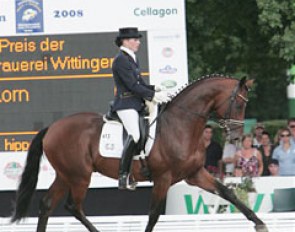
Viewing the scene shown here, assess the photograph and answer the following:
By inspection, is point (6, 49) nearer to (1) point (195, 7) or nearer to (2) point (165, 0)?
(2) point (165, 0)

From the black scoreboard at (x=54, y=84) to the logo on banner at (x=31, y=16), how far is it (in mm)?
238

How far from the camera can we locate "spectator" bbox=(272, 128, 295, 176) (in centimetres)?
1284

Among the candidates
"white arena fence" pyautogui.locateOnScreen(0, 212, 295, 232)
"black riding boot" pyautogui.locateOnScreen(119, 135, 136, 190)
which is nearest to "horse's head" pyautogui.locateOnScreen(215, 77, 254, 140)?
"black riding boot" pyautogui.locateOnScreen(119, 135, 136, 190)

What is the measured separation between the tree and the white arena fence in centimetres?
353

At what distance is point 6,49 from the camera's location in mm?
12633

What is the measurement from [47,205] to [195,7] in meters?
5.94

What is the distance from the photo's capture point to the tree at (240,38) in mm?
13750

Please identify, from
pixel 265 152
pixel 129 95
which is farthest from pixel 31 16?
pixel 265 152

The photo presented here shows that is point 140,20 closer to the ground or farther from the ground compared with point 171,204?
farther from the ground

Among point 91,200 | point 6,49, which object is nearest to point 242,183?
point 91,200

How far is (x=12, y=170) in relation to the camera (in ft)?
41.5

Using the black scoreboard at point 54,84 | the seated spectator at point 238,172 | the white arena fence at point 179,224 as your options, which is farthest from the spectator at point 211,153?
the white arena fence at point 179,224

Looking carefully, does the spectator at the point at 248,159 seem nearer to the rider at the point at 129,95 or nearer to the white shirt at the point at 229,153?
the white shirt at the point at 229,153

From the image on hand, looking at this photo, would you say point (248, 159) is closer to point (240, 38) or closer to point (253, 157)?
point (253, 157)
